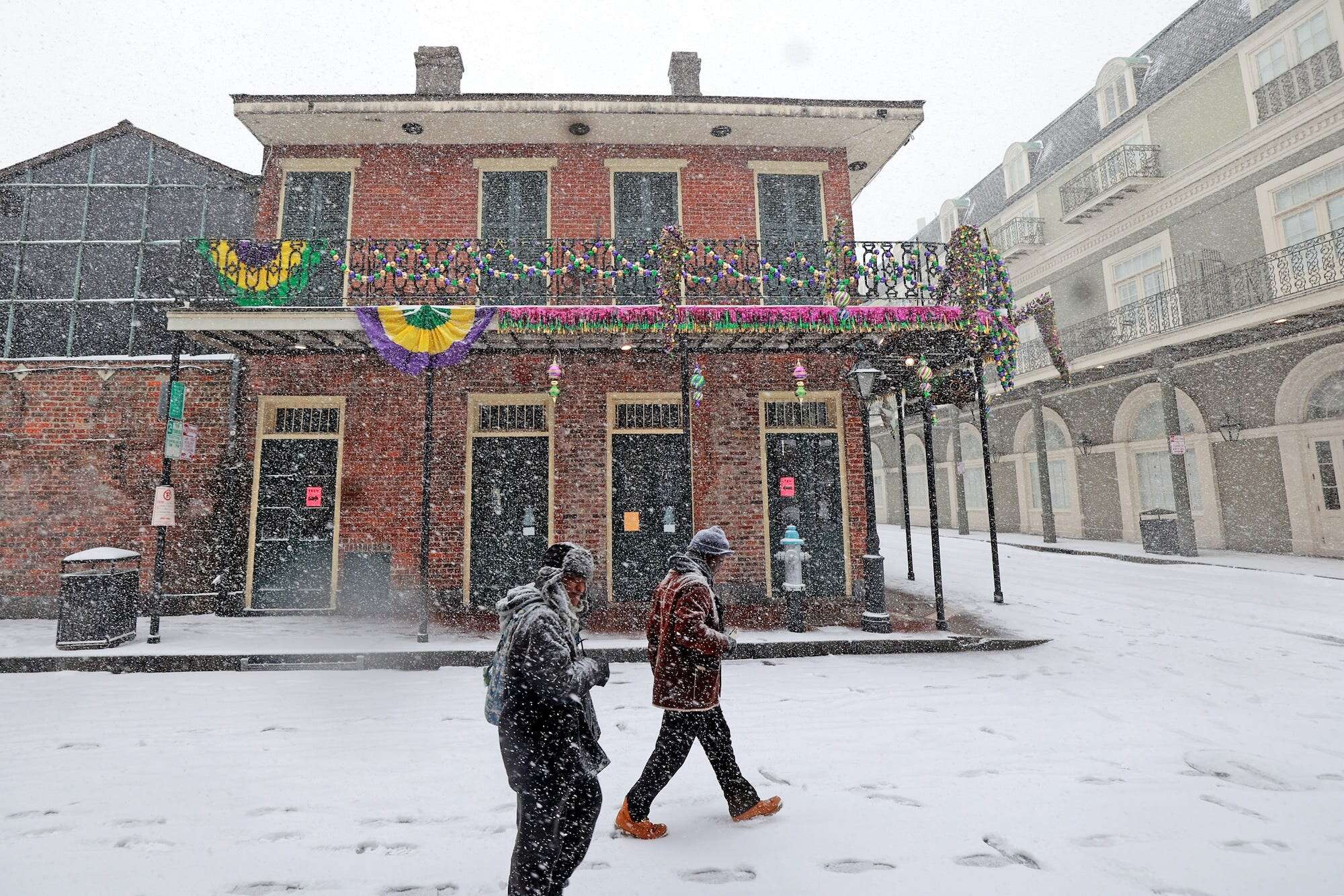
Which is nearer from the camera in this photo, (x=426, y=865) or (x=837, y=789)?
(x=426, y=865)

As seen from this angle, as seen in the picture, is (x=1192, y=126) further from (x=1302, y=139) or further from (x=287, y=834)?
(x=287, y=834)

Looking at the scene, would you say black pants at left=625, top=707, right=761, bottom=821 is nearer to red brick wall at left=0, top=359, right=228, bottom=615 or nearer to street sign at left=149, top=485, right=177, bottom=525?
street sign at left=149, top=485, right=177, bottom=525

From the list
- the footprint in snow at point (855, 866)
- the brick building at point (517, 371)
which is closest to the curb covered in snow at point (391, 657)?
the brick building at point (517, 371)

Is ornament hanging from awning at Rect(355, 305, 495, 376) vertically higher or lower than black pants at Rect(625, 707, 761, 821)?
higher

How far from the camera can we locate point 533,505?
9609mm

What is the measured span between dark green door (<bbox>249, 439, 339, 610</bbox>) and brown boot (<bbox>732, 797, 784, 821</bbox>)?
8.00 metres

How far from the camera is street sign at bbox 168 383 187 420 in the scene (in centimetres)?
768

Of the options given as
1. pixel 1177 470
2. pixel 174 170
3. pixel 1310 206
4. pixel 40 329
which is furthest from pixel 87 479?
pixel 1310 206

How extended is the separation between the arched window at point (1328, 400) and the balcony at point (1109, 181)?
6560mm

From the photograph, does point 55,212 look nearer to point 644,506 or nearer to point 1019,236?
point 644,506

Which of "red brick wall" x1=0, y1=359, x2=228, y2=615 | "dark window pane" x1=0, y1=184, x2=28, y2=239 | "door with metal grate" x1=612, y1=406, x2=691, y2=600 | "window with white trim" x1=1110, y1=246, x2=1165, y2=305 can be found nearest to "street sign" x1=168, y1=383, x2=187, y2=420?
"red brick wall" x1=0, y1=359, x2=228, y2=615

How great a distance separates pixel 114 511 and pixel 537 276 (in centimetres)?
695

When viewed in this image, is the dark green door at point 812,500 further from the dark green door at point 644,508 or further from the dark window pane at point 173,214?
the dark window pane at point 173,214

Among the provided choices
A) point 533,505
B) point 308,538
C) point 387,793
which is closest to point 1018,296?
point 533,505
